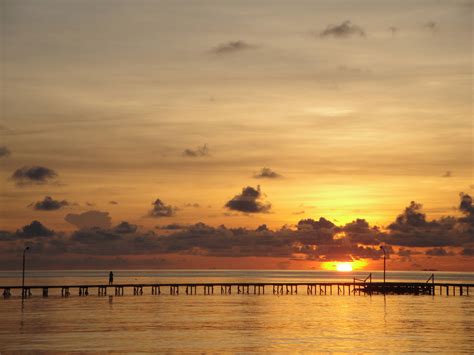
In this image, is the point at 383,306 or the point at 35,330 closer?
the point at 35,330

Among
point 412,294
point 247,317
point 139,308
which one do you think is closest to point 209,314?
point 247,317

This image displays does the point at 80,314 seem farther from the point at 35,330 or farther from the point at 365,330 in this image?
the point at 365,330

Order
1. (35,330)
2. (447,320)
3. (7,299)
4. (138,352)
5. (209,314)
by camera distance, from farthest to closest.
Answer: (7,299) < (209,314) < (447,320) < (35,330) < (138,352)

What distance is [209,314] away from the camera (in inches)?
3871

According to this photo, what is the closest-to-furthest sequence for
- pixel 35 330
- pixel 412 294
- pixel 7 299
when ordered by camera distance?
pixel 35 330, pixel 7 299, pixel 412 294

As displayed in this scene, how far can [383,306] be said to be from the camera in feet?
371

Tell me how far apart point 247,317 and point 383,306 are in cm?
2740

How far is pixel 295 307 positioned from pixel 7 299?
154 feet

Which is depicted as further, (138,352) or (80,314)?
(80,314)

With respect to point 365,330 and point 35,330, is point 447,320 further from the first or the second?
point 35,330

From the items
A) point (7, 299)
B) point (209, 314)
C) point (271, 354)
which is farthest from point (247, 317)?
point (7, 299)

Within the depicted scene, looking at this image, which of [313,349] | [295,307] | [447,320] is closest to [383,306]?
[295,307]

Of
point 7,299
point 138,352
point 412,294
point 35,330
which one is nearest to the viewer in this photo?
point 138,352

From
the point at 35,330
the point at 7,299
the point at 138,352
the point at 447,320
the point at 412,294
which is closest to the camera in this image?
the point at 138,352
